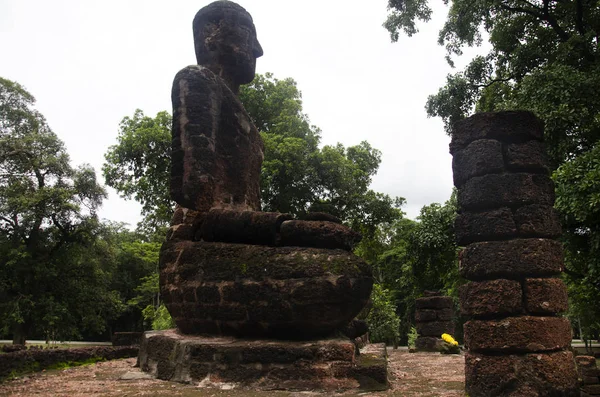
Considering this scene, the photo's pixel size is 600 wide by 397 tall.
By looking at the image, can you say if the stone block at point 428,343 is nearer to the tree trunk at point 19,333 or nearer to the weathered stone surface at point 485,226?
the weathered stone surface at point 485,226

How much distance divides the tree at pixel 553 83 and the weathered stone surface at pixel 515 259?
3437 millimetres

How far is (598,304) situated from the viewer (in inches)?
434

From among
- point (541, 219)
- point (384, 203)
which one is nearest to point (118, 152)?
point (384, 203)

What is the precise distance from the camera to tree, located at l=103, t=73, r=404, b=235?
18.4 metres

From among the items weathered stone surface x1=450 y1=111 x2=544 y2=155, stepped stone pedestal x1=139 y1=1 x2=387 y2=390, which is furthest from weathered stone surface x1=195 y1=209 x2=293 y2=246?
weathered stone surface x1=450 y1=111 x2=544 y2=155

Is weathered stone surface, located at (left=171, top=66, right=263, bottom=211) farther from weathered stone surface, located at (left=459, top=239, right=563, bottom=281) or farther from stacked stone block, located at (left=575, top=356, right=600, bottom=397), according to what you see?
stacked stone block, located at (left=575, top=356, right=600, bottom=397)

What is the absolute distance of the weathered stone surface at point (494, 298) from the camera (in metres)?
4.72

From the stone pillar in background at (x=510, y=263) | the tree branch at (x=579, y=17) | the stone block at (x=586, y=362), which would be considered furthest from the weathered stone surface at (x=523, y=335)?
the tree branch at (x=579, y=17)

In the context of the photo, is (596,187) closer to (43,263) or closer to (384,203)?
(384,203)

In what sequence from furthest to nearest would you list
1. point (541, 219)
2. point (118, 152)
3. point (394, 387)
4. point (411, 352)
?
1. point (118, 152)
2. point (411, 352)
3. point (394, 387)
4. point (541, 219)

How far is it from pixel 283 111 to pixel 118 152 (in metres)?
6.63

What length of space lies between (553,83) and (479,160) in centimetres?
558

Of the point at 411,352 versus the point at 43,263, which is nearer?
the point at 411,352

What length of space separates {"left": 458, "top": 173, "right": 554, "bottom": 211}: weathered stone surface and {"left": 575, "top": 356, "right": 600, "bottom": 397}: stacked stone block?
195 centimetres
